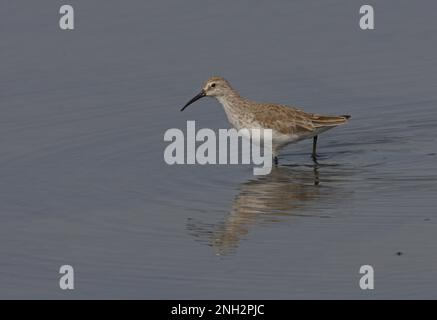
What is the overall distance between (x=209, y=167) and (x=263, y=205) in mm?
1989

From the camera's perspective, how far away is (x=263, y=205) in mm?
16891

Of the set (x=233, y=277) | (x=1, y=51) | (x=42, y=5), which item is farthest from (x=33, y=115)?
(x=233, y=277)

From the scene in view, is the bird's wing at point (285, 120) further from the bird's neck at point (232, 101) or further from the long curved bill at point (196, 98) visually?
the long curved bill at point (196, 98)

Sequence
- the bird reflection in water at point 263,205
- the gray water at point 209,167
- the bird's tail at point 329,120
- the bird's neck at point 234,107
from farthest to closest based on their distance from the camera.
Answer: the bird's neck at point 234,107
the bird's tail at point 329,120
the bird reflection in water at point 263,205
the gray water at point 209,167

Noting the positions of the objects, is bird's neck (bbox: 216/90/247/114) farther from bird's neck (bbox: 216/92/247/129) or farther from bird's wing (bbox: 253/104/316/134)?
bird's wing (bbox: 253/104/316/134)

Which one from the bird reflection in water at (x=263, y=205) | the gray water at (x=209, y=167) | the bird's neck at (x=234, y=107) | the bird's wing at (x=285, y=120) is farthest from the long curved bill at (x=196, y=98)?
the bird reflection in water at (x=263, y=205)

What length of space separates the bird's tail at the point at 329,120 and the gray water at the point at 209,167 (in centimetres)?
55

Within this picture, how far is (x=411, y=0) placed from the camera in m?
24.0

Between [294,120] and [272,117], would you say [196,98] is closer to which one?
[272,117]

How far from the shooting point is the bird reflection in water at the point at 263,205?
51.3ft
